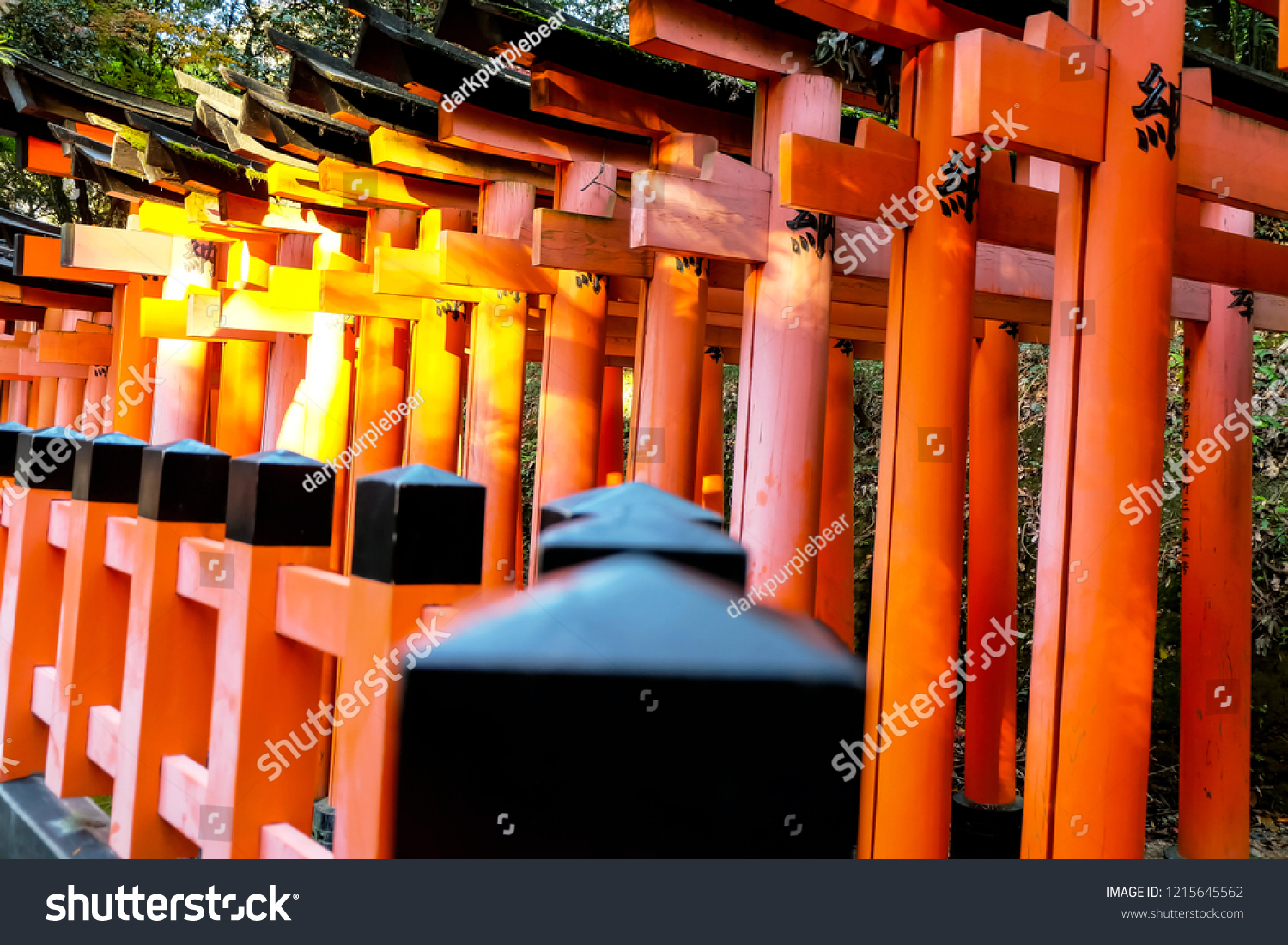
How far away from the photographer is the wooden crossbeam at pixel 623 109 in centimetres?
449

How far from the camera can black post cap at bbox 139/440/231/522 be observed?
246 cm

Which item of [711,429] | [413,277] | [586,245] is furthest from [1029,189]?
[711,429]

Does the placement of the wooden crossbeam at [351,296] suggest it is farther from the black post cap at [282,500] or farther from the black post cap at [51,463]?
the black post cap at [282,500]

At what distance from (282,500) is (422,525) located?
64cm

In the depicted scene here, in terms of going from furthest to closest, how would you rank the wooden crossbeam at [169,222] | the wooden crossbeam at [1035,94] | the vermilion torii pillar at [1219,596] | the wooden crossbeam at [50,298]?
the wooden crossbeam at [50,298], the wooden crossbeam at [169,222], the vermilion torii pillar at [1219,596], the wooden crossbeam at [1035,94]

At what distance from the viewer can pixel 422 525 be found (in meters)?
1.54

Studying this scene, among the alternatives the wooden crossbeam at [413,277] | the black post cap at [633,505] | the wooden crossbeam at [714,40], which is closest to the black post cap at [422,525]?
the black post cap at [633,505]

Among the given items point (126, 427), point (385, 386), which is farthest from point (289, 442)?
point (126, 427)

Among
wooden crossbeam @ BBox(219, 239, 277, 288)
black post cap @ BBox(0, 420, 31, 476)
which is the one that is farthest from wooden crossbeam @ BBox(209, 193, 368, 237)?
black post cap @ BBox(0, 420, 31, 476)

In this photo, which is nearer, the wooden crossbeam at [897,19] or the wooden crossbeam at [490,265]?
the wooden crossbeam at [897,19]

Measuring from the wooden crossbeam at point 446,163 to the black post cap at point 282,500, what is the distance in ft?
14.1

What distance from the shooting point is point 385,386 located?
7645 millimetres

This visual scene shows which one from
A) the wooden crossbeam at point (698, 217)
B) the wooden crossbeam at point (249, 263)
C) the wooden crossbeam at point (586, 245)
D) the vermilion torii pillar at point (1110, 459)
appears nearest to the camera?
the vermilion torii pillar at point (1110, 459)

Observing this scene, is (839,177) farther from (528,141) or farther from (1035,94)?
(528,141)
